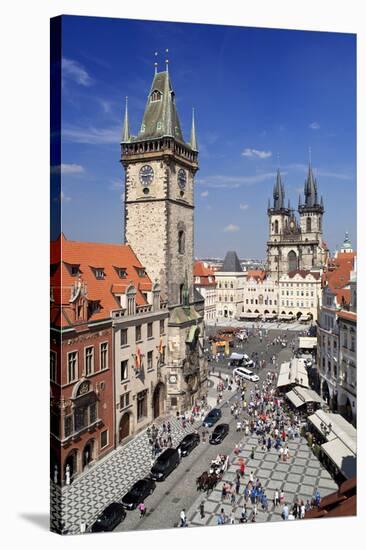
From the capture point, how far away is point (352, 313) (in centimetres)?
2722

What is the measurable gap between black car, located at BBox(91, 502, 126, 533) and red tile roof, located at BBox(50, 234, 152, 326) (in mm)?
8283

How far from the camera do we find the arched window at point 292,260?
36.5 meters

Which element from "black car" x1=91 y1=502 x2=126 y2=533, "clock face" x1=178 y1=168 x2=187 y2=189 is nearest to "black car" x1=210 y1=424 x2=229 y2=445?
"black car" x1=91 y1=502 x2=126 y2=533

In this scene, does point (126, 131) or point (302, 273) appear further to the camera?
point (302, 273)

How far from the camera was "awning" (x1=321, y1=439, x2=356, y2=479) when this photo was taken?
24156 millimetres

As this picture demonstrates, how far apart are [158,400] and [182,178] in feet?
43.6

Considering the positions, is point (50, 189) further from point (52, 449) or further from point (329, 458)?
point (329, 458)

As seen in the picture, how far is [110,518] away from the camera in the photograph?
69.4 ft

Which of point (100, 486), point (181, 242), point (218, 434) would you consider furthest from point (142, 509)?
point (181, 242)

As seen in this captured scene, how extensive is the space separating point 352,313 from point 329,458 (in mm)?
7887

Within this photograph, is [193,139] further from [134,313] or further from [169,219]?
[134,313]

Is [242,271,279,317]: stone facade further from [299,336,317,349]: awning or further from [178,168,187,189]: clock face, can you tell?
[178,168,187,189]: clock face

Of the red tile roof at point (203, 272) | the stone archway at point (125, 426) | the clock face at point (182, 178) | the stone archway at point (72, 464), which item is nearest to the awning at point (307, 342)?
the red tile roof at point (203, 272)

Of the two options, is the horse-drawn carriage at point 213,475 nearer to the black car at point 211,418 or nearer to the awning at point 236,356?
the black car at point 211,418
